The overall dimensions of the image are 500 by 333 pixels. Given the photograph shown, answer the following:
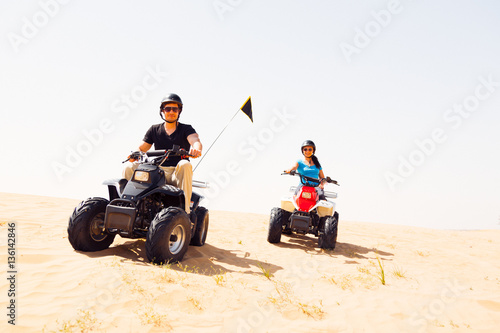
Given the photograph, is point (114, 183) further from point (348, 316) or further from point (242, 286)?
point (348, 316)

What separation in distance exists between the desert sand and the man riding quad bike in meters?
0.24

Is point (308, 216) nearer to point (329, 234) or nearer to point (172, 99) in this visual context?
point (329, 234)

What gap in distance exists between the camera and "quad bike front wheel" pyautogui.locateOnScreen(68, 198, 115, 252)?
4621 mm

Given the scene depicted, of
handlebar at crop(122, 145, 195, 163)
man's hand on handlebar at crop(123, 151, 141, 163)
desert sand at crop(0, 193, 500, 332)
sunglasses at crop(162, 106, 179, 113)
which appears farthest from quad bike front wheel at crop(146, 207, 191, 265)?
sunglasses at crop(162, 106, 179, 113)

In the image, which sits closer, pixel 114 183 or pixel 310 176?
pixel 114 183

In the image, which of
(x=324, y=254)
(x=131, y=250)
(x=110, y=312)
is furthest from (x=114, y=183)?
(x=324, y=254)

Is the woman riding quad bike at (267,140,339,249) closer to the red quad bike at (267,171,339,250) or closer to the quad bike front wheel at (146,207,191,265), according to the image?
the red quad bike at (267,171,339,250)

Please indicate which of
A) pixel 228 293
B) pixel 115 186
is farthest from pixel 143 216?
pixel 228 293

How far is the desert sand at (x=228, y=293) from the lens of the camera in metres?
2.89

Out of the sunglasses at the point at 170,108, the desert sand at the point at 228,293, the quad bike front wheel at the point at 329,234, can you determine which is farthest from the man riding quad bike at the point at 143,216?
the quad bike front wheel at the point at 329,234

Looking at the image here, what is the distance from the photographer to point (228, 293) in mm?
3689

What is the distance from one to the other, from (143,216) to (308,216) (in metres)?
3.58

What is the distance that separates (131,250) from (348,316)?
3.55 m

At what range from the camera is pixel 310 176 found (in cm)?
819
